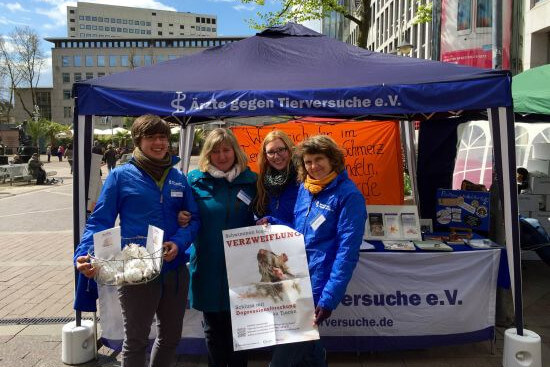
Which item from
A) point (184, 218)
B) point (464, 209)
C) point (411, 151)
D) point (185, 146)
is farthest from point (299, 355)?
point (411, 151)

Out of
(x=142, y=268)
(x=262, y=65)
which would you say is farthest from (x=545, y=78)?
(x=142, y=268)

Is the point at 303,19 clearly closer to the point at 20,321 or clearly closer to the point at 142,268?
the point at 20,321

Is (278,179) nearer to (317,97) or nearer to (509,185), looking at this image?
(317,97)

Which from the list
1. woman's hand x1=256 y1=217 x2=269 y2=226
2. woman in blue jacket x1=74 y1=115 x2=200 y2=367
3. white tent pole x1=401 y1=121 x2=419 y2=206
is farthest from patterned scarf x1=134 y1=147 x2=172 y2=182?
white tent pole x1=401 y1=121 x2=419 y2=206

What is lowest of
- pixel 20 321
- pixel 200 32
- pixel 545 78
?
pixel 20 321

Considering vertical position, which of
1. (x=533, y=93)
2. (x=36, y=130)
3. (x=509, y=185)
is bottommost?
(x=509, y=185)

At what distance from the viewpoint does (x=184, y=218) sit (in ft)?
8.57

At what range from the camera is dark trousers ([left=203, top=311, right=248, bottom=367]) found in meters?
2.82

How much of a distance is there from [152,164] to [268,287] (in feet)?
3.08

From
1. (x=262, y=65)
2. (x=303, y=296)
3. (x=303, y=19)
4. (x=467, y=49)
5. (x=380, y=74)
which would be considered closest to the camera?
(x=303, y=296)

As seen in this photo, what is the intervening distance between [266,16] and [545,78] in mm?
8607

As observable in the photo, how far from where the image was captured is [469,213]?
456 centimetres

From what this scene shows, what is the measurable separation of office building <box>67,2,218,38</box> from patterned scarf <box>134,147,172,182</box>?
5298 inches

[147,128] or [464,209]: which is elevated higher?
[147,128]
